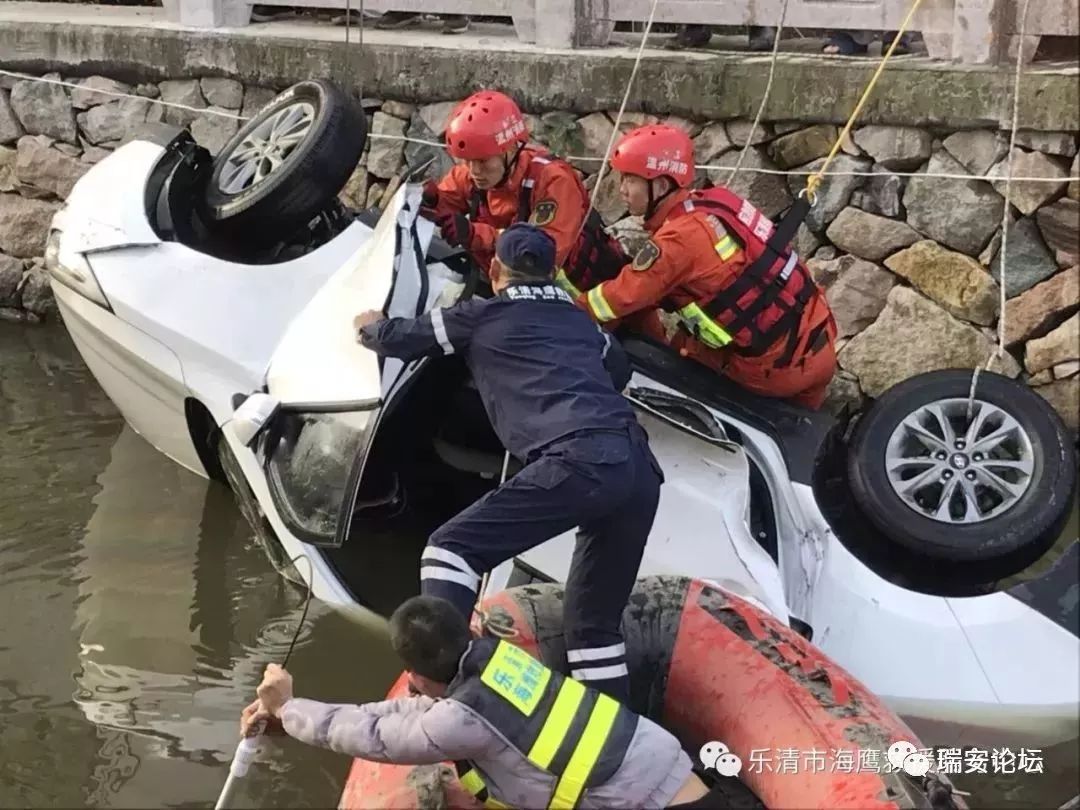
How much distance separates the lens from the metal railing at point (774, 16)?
6516 mm

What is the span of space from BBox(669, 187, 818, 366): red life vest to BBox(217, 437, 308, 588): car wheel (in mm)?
1754

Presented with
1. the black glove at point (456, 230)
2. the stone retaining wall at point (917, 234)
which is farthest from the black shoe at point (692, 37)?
the black glove at point (456, 230)

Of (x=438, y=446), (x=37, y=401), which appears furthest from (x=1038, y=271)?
(x=37, y=401)

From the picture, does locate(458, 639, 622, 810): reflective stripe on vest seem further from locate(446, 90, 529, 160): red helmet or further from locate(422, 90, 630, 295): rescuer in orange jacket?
locate(446, 90, 529, 160): red helmet

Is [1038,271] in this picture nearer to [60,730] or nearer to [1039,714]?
[1039,714]

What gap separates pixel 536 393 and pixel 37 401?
13.6ft

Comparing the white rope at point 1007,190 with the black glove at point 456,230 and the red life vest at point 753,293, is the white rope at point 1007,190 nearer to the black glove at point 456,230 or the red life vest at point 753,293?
A: the red life vest at point 753,293

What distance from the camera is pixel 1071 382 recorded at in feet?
21.8

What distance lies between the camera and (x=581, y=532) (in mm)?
4066

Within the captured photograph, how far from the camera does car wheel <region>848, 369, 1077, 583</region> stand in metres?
5.06

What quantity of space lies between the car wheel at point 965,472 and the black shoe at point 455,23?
Answer: 12.4ft

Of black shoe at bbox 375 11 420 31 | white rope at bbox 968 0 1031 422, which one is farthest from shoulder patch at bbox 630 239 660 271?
black shoe at bbox 375 11 420 31

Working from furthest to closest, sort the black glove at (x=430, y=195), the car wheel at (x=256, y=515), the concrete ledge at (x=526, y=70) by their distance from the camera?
the concrete ledge at (x=526, y=70) → the black glove at (x=430, y=195) → the car wheel at (x=256, y=515)

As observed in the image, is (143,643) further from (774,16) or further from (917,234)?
(774,16)
